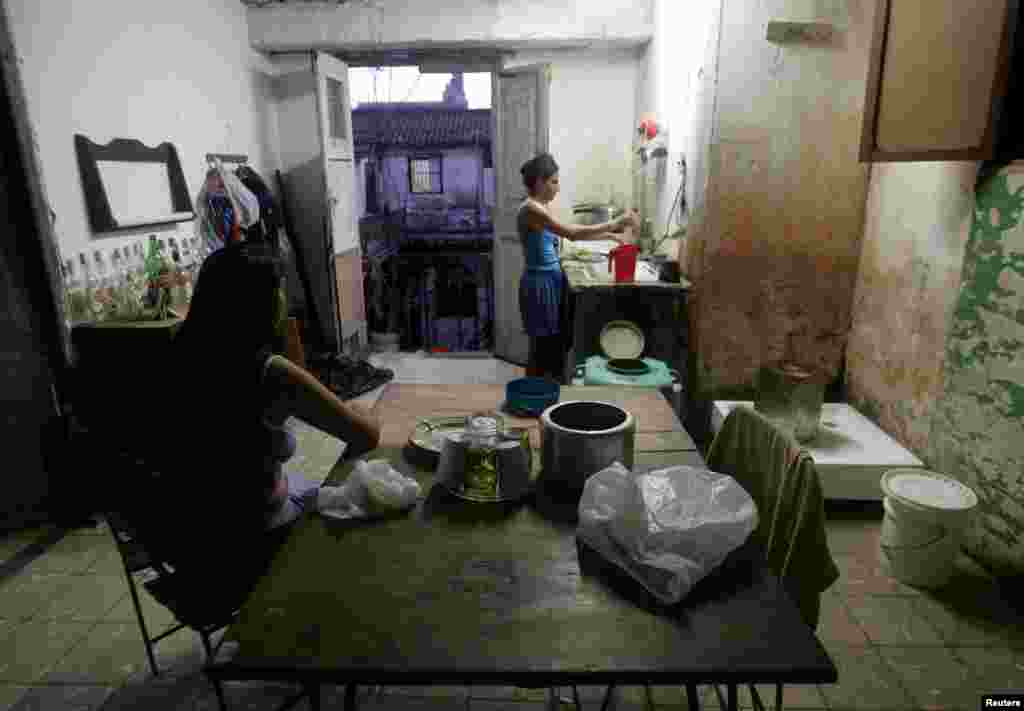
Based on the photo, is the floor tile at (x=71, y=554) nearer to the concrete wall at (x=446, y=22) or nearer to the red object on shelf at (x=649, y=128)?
the concrete wall at (x=446, y=22)

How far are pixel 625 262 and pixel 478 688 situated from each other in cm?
242

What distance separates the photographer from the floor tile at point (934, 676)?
5.87 feet

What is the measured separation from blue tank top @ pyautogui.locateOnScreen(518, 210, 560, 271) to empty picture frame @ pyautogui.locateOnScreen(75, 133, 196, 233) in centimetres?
200

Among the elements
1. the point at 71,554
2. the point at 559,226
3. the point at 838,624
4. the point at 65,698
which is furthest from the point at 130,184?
the point at 838,624

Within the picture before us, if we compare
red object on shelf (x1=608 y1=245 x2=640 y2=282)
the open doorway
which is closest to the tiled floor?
red object on shelf (x1=608 y1=245 x2=640 y2=282)

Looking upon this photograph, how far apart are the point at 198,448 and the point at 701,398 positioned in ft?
8.83

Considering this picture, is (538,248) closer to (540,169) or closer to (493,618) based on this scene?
(540,169)

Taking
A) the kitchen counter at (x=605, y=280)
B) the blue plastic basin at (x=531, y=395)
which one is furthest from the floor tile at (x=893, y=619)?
the kitchen counter at (x=605, y=280)

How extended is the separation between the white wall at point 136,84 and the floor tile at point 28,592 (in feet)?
4.58

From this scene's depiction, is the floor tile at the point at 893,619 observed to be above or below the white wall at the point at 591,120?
below

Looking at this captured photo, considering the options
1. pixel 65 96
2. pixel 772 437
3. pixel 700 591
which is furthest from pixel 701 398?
pixel 65 96

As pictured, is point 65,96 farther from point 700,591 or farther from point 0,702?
point 700,591

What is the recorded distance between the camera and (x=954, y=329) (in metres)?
2.51

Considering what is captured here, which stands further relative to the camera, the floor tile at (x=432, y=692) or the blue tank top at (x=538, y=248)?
the blue tank top at (x=538, y=248)
